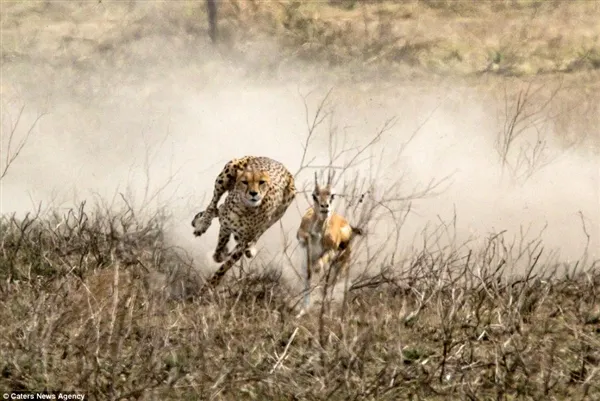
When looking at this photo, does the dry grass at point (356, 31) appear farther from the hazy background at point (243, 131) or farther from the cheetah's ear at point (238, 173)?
the cheetah's ear at point (238, 173)

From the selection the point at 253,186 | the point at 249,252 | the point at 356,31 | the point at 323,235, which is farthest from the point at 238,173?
the point at 356,31

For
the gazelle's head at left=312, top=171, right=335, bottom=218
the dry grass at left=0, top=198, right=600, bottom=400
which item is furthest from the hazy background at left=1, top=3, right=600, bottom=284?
the dry grass at left=0, top=198, right=600, bottom=400

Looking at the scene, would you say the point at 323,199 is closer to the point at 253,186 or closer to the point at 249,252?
the point at 253,186

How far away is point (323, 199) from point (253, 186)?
62 cm

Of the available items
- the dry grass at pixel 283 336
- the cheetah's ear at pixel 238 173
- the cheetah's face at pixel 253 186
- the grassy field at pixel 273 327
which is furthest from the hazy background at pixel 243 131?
the dry grass at pixel 283 336

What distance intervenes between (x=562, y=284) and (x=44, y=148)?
1110 cm

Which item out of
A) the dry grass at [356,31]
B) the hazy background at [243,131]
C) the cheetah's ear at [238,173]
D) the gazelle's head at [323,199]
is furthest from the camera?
the dry grass at [356,31]

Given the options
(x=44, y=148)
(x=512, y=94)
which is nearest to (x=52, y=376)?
(x=44, y=148)

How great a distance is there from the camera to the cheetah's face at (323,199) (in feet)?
27.8

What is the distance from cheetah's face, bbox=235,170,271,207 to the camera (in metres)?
8.82

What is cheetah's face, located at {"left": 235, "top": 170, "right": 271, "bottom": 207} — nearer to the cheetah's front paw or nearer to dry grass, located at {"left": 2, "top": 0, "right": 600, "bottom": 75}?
the cheetah's front paw

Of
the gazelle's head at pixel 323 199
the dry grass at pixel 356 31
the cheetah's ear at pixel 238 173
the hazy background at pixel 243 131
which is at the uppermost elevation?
the dry grass at pixel 356 31

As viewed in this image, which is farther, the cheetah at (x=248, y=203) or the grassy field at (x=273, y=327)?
the cheetah at (x=248, y=203)

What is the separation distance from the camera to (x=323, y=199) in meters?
8.47
